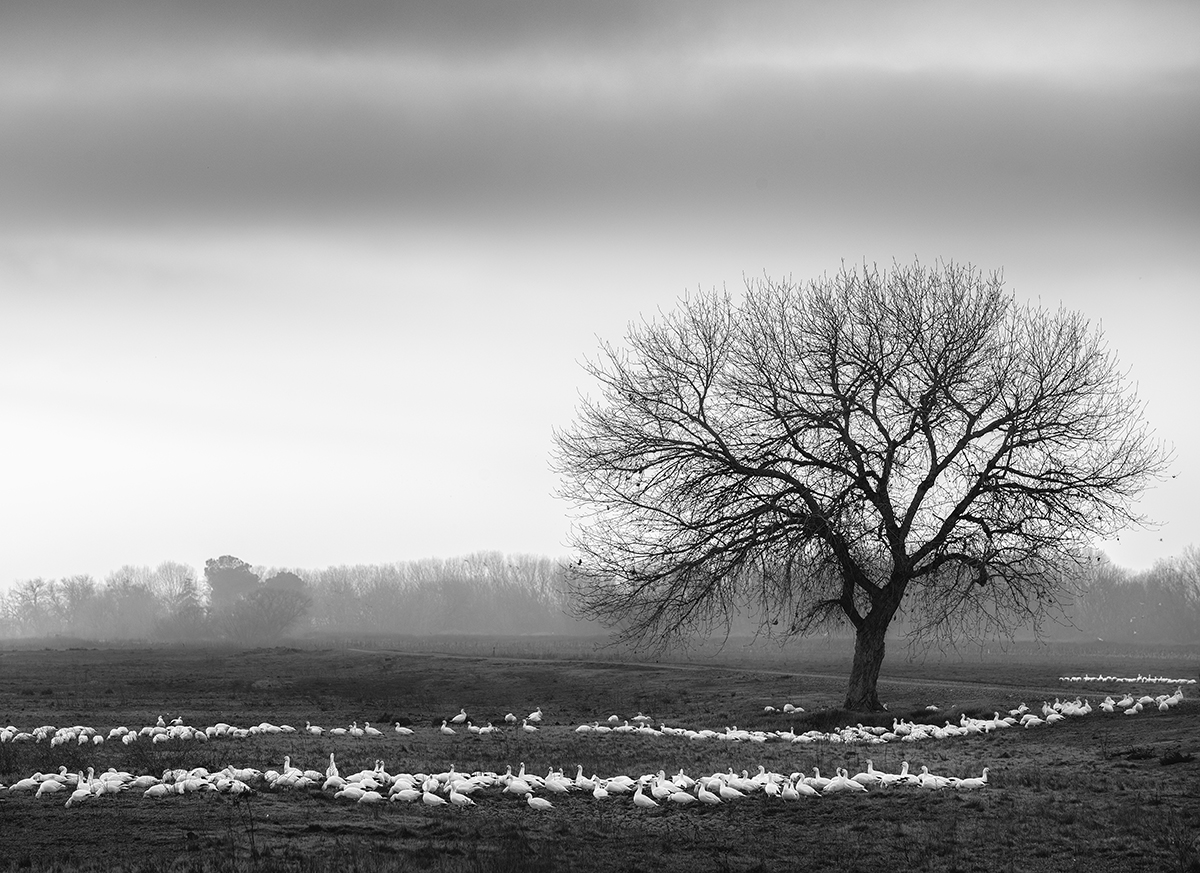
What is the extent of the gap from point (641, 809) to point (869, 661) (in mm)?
15017

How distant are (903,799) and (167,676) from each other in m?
45.4

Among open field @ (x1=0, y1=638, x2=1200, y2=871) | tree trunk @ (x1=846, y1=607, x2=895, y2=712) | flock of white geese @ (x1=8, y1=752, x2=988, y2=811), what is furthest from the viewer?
tree trunk @ (x1=846, y1=607, x2=895, y2=712)

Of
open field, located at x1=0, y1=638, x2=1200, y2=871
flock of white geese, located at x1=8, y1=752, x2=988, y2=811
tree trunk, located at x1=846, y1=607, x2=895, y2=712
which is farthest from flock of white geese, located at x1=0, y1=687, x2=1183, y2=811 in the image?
tree trunk, located at x1=846, y1=607, x2=895, y2=712

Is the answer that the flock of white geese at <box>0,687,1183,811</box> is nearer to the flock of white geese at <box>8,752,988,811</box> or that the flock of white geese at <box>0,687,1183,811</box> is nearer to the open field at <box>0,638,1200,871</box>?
the flock of white geese at <box>8,752,988,811</box>

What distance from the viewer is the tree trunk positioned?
94.2 ft

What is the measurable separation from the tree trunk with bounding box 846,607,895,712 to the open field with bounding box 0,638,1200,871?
136 centimetres

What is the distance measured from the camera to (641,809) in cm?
1551

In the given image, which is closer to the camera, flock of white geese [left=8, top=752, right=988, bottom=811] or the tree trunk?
flock of white geese [left=8, top=752, right=988, bottom=811]

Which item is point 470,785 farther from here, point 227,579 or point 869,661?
point 227,579

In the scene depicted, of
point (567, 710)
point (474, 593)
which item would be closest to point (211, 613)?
point (474, 593)

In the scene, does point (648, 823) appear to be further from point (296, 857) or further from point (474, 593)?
point (474, 593)

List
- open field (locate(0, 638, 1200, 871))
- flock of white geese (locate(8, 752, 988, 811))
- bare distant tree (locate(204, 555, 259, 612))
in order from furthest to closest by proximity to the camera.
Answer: bare distant tree (locate(204, 555, 259, 612)), flock of white geese (locate(8, 752, 988, 811)), open field (locate(0, 638, 1200, 871))

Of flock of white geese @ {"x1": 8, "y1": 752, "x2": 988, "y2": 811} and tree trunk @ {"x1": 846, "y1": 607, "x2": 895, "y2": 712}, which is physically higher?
tree trunk @ {"x1": 846, "y1": 607, "x2": 895, "y2": 712}

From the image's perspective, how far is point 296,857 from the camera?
1198cm
